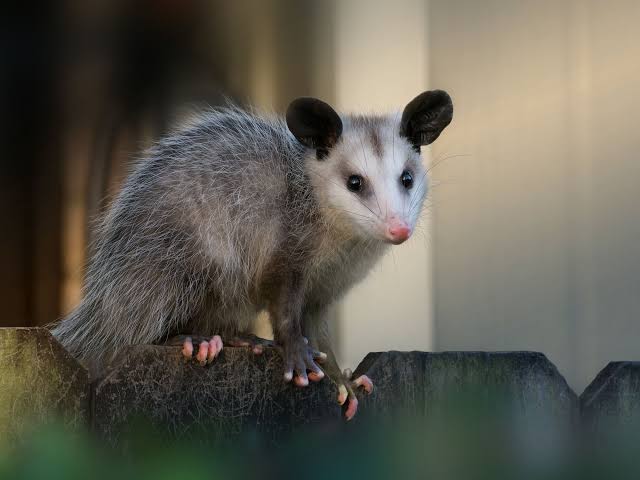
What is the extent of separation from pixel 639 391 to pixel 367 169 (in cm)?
68

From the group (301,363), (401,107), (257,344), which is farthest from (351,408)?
(401,107)

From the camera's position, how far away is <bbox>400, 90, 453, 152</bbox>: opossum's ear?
200 centimetres

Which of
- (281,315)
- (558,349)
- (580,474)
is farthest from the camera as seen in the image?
(558,349)

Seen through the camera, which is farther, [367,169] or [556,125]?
[556,125]

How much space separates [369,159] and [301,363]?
1.78ft

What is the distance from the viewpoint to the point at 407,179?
2.03m

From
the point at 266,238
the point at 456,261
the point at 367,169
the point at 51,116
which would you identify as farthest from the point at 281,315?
the point at 51,116

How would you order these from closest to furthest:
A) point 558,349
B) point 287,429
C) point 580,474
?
point 287,429 < point 580,474 < point 558,349

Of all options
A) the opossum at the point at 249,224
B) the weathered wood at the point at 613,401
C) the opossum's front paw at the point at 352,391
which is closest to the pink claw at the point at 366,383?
the opossum's front paw at the point at 352,391

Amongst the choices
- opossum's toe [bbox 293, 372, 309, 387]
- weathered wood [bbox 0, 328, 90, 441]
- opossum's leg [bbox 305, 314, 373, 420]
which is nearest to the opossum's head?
opossum's leg [bbox 305, 314, 373, 420]

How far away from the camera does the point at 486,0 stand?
3.04 meters

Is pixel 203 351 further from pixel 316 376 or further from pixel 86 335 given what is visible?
pixel 86 335

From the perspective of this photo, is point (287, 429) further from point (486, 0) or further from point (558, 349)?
point (486, 0)

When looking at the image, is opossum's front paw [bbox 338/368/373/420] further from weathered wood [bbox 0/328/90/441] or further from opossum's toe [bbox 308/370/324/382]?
weathered wood [bbox 0/328/90/441]
